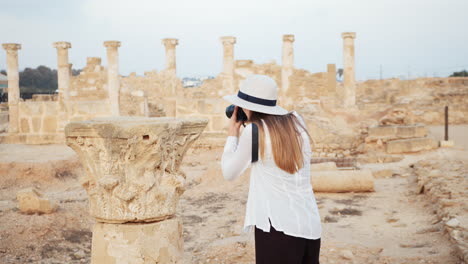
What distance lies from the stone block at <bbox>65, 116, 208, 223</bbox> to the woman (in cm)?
104

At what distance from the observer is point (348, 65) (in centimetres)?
2019

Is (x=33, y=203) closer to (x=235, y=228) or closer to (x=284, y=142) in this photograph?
(x=235, y=228)

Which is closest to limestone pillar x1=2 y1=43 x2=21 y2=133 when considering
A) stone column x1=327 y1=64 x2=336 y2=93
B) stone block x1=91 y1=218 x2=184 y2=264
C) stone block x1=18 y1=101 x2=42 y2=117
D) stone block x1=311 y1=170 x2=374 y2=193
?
stone block x1=18 y1=101 x2=42 y2=117

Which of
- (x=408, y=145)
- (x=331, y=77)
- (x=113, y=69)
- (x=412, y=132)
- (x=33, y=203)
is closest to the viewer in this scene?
(x=33, y=203)

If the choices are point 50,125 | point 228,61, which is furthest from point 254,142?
point 228,61

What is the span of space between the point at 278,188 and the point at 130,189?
136 cm

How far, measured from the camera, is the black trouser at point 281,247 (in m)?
2.52

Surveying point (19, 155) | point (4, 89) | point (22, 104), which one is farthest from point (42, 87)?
point (19, 155)

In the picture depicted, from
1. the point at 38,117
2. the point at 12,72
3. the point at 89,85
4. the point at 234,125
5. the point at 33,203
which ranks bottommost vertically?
the point at 33,203

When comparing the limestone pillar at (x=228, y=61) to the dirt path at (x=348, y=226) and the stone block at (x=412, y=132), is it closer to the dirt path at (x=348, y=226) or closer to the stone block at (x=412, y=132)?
the stone block at (x=412, y=132)

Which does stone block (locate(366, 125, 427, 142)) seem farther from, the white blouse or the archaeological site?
the white blouse

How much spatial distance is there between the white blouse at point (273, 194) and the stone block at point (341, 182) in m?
6.05

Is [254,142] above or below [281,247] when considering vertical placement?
above

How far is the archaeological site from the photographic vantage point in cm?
348
